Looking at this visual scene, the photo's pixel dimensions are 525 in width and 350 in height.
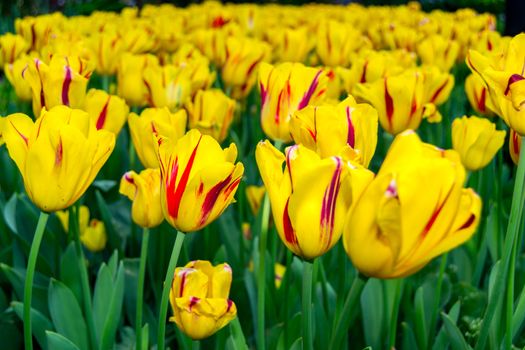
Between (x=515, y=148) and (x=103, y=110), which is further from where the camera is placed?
(x=103, y=110)

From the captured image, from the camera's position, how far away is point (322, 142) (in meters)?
0.95

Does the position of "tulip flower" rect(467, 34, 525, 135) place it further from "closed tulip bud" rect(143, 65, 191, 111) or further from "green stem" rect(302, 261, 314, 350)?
"closed tulip bud" rect(143, 65, 191, 111)

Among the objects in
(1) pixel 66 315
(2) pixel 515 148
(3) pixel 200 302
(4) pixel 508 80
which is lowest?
(1) pixel 66 315

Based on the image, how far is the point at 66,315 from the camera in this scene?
4.46 ft

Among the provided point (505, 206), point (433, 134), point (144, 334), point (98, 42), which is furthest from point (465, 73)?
point (144, 334)

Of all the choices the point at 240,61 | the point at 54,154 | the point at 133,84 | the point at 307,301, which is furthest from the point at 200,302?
the point at 240,61

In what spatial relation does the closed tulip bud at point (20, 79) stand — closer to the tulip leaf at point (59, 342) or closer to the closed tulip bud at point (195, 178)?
the tulip leaf at point (59, 342)

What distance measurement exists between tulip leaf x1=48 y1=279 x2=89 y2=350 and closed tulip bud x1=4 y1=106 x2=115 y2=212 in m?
0.43

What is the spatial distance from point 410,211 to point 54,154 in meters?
0.46

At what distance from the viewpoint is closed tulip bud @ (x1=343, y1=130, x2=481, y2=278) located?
68cm

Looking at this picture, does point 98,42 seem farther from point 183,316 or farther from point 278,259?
point 183,316

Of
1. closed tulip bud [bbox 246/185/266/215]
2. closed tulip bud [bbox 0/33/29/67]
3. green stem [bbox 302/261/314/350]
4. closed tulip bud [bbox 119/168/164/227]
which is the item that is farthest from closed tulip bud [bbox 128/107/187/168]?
closed tulip bud [bbox 0/33/29/67]

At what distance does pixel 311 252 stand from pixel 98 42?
Answer: 5.31 ft

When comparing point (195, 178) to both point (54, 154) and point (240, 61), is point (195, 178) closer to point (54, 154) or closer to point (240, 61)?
point (54, 154)
